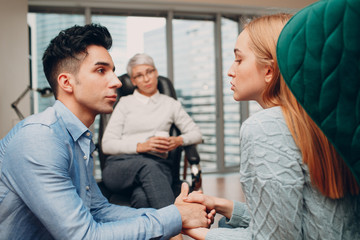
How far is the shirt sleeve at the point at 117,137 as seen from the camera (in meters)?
2.24

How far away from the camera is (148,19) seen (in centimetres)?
484

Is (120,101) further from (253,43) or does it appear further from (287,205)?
(287,205)

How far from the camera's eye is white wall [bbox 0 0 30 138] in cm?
388

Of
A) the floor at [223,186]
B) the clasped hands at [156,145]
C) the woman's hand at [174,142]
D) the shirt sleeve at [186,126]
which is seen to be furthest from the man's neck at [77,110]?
the floor at [223,186]

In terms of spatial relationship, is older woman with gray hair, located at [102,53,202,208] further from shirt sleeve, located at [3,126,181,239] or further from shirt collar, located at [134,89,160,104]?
shirt sleeve, located at [3,126,181,239]

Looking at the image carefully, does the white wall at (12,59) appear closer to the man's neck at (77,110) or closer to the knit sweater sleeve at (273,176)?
the man's neck at (77,110)

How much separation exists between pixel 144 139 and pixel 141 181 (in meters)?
0.57

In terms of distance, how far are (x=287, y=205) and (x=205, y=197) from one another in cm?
49

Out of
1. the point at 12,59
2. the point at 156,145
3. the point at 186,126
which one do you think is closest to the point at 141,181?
the point at 156,145

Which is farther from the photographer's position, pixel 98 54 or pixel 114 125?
pixel 114 125

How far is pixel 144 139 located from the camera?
2424 mm

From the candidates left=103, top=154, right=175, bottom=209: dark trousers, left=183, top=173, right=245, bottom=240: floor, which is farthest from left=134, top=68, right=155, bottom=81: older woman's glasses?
left=183, top=173, right=245, bottom=240: floor

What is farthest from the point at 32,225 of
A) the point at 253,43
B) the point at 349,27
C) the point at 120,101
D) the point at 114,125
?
the point at 120,101

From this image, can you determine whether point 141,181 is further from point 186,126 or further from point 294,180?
point 294,180
